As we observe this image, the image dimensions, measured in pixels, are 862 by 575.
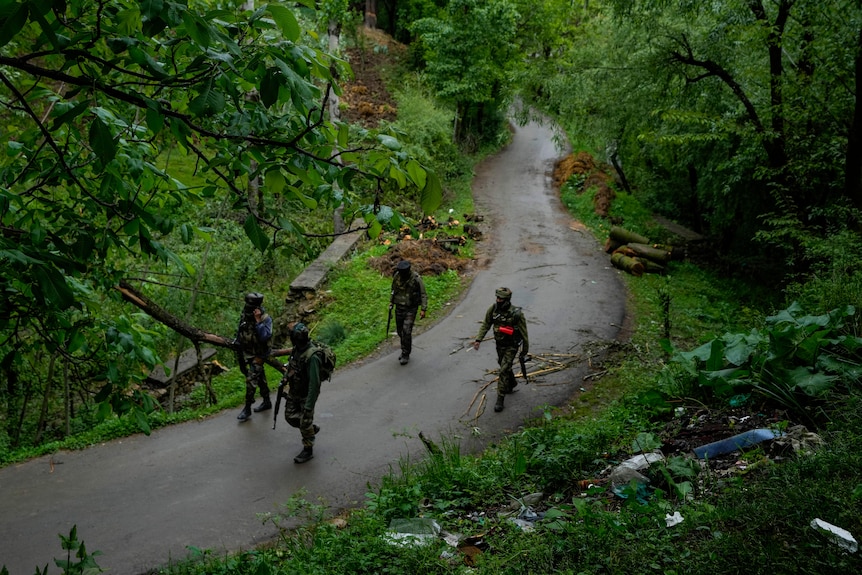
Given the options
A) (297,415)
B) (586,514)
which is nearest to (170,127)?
(586,514)

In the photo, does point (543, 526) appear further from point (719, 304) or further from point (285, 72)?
point (719, 304)

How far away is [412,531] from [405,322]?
602cm

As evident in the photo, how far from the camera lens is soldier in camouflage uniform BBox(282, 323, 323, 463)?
8391mm

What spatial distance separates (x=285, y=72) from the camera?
2.50 m

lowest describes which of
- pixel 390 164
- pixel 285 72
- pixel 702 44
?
pixel 390 164

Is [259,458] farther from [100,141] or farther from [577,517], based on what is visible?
Result: [100,141]

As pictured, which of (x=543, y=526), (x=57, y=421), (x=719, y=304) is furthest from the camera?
(x=719, y=304)

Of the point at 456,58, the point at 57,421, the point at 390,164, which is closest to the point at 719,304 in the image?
the point at 390,164

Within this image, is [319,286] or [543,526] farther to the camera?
[319,286]

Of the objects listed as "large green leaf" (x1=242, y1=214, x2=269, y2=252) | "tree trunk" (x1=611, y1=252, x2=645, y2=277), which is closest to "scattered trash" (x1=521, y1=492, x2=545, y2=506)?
"large green leaf" (x1=242, y1=214, x2=269, y2=252)

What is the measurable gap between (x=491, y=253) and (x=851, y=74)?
9.93m

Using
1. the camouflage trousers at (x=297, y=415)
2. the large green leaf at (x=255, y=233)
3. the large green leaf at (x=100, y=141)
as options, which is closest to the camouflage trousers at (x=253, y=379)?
the camouflage trousers at (x=297, y=415)

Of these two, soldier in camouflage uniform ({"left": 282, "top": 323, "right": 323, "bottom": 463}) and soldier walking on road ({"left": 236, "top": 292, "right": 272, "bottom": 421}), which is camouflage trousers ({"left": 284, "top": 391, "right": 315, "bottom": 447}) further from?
soldier walking on road ({"left": 236, "top": 292, "right": 272, "bottom": 421})

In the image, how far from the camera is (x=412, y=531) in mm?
5883
